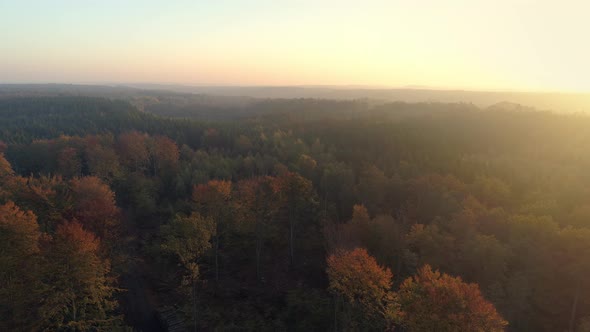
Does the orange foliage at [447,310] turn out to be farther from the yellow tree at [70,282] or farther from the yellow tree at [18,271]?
the yellow tree at [18,271]

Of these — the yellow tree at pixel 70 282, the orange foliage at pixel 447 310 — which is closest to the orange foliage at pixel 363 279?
the orange foliage at pixel 447 310

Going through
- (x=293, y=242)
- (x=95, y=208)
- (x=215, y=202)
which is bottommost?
(x=293, y=242)

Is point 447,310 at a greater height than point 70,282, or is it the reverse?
point 447,310

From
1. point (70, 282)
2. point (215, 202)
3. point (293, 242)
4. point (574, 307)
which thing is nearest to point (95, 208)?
point (215, 202)

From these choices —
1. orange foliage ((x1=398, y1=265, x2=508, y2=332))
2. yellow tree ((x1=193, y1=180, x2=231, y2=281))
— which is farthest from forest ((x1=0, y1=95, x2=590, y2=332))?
yellow tree ((x1=193, y1=180, x2=231, y2=281))

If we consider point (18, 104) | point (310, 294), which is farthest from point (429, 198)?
point (18, 104)

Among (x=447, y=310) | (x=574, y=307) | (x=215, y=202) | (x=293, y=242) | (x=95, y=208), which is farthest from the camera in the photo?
(x=293, y=242)

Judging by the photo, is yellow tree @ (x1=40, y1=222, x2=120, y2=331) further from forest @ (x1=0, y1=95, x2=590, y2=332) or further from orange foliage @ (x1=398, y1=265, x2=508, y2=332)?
orange foliage @ (x1=398, y1=265, x2=508, y2=332)

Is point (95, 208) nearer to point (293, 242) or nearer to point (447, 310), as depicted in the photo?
point (293, 242)

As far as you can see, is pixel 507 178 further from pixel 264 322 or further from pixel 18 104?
pixel 18 104
